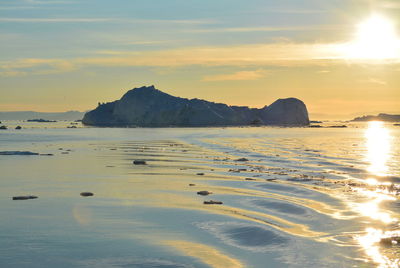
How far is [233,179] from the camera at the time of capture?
3209 cm

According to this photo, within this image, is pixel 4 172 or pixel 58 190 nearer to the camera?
pixel 58 190

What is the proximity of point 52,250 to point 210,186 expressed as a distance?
15365 millimetres

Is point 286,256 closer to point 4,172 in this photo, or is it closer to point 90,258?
point 90,258

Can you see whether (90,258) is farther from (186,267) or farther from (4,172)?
(4,172)

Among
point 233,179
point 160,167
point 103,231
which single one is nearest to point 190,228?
point 103,231

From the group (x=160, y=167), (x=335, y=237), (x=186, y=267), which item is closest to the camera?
(x=186, y=267)

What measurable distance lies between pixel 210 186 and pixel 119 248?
1433cm

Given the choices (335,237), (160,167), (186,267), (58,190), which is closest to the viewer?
(186,267)

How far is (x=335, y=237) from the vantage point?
16625 millimetres

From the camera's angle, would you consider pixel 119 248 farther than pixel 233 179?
No

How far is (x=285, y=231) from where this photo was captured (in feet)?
57.3

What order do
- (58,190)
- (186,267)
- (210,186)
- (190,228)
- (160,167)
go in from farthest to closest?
1. (160,167)
2. (210,186)
3. (58,190)
4. (190,228)
5. (186,267)

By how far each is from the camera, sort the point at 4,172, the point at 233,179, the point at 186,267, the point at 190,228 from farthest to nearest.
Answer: the point at 4,172 < the point at 233,179 < the point at 190,228 < the point at 186,267

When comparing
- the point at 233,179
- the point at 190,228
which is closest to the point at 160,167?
the point at 233,179
